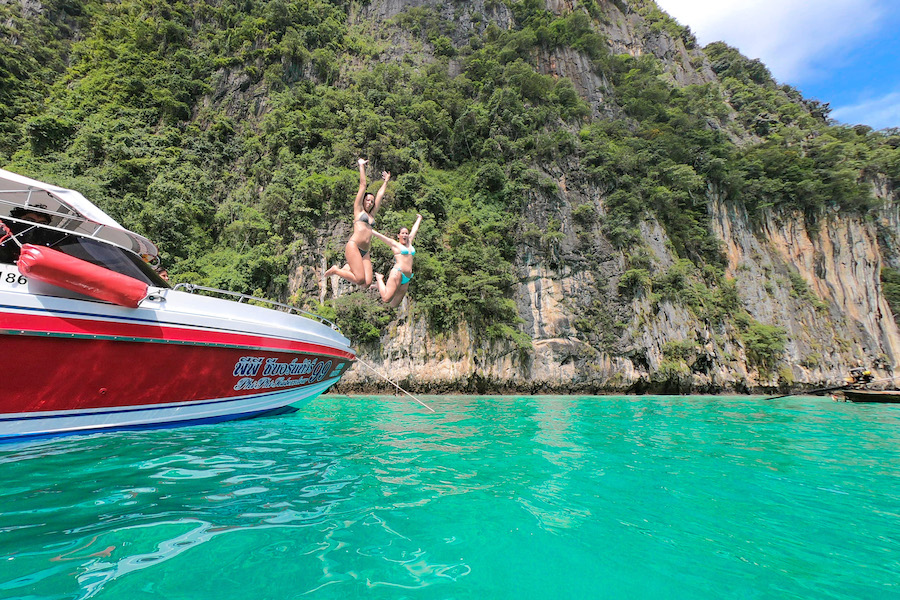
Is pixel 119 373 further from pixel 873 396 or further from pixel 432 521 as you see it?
pixel 873 396

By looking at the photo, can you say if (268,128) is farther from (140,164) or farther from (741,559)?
(741,559)

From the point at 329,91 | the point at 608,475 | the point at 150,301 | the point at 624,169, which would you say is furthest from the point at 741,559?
the point at 329,91

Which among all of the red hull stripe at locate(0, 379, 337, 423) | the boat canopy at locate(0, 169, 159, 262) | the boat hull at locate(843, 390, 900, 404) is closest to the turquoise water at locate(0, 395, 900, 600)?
the red hull stripe at locate(0, 379, 337, 423)

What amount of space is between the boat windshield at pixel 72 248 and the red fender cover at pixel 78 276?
393mm

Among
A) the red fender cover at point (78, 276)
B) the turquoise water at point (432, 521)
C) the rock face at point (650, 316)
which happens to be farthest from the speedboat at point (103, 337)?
the rock face at point (650, 316)

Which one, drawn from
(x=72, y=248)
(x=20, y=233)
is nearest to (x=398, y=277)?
(x=72, y=248)

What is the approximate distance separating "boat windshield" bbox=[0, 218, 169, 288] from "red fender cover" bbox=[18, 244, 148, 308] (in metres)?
0.39

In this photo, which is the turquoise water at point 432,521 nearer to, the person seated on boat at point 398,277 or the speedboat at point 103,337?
the speedboat at point 103,337

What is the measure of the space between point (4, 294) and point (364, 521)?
4.11 meters

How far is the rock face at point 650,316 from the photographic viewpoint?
18016 millimetres

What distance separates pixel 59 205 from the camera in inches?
179

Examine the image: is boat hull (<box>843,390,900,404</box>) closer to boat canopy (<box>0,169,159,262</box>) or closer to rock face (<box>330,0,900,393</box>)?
rock face (<box>330,0,900,393</box>)

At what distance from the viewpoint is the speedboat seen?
11.4 feet

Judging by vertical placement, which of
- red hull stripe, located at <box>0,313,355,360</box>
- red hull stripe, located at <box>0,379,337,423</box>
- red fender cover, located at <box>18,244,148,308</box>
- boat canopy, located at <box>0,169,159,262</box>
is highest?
boat canopy, located at <box>0,169,159,262</box>
